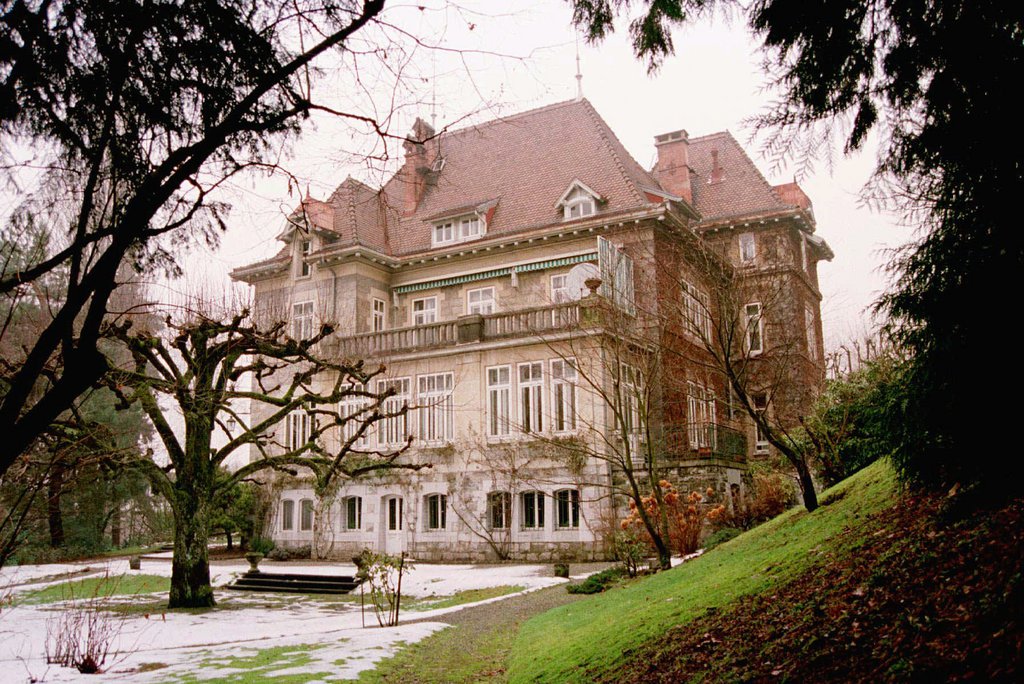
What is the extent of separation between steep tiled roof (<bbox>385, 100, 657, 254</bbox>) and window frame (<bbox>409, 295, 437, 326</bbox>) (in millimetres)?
2040

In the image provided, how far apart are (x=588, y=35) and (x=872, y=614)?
4660 mm

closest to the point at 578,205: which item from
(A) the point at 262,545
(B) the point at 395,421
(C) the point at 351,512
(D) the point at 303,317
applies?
(B) the point at 395,421

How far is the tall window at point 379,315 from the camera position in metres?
32.4

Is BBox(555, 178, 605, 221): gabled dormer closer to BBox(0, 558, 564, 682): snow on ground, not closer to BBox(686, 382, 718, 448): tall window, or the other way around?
BBox(686, 382, 718, 448): tall window

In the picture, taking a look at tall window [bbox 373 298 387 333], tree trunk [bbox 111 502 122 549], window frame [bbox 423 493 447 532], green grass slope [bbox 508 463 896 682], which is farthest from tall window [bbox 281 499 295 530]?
green grass slope [bbox 508 463 896 682]

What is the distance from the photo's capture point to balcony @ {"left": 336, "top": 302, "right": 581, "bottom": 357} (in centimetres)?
2622

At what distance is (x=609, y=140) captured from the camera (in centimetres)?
3241

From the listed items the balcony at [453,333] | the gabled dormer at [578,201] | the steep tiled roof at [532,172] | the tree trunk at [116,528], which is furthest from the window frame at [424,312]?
the tree trunk at [116,528]

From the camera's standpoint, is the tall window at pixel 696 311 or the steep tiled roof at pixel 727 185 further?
the steep tiled roof at pixel 727 185

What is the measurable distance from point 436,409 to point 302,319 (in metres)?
7.99

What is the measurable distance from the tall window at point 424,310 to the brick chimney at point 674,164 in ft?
36.4

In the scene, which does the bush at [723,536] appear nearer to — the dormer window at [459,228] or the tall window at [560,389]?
the tall window at [560,389]

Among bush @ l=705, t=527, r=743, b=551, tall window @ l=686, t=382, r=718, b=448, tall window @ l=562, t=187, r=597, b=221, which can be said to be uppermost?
tall window @ l=562, t=187, r=597, b=221

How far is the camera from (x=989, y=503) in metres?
6.01
